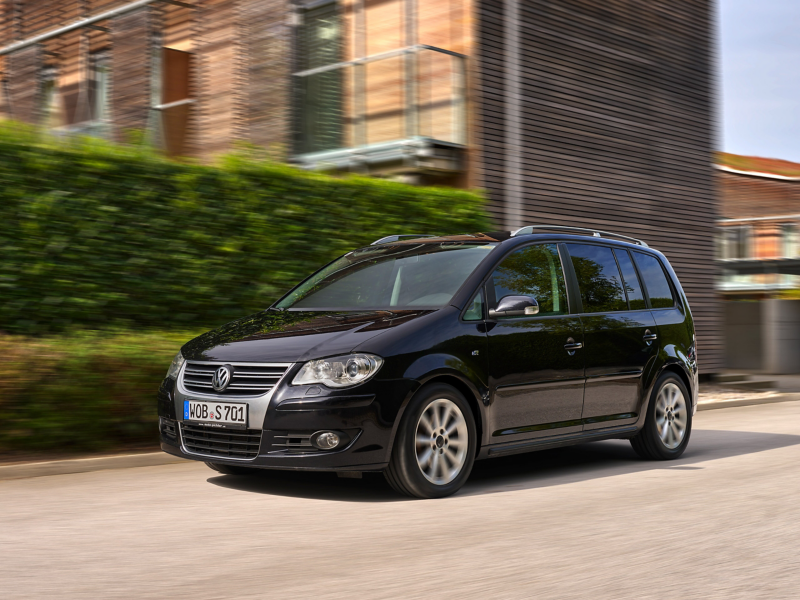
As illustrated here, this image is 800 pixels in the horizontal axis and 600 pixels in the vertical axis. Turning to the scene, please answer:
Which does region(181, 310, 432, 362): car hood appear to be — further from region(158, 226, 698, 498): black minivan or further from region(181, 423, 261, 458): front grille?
region(181, 423, 261, 458): front grille

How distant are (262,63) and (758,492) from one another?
11587 mm

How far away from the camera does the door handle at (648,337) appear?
820cm

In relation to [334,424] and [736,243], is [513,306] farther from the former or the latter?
[736,243]

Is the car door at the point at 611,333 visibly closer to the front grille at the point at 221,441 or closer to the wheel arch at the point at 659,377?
the wheel arch at the point at 659,377

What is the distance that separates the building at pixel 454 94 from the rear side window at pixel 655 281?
554 cm

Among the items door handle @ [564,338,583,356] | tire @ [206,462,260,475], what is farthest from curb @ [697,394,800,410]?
tire @ [206,462,260,475]

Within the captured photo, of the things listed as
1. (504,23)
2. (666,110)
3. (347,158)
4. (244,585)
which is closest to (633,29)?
(666,110)

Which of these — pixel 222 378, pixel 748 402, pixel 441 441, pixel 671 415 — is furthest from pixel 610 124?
pixel 222 378

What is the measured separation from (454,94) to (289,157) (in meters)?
2.81

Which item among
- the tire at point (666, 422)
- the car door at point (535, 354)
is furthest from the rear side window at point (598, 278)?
the tire at point (666, 422)

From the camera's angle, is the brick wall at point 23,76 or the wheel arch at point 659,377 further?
the brick wall at point 23,76

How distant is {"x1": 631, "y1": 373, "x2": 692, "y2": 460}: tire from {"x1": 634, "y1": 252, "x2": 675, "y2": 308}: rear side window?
2.11ft

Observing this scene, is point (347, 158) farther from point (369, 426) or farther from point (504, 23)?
point (369, 426)

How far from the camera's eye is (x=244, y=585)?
4.40 meters
